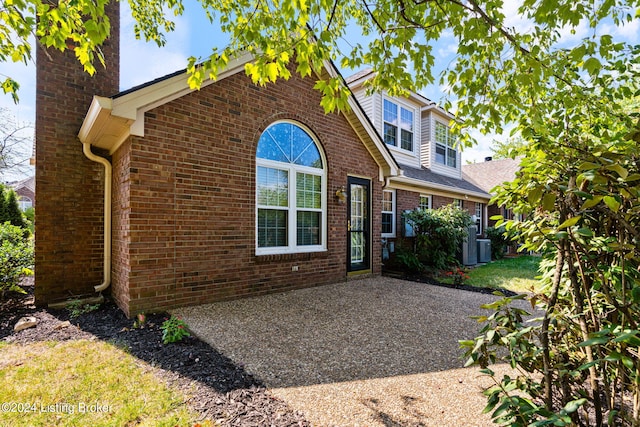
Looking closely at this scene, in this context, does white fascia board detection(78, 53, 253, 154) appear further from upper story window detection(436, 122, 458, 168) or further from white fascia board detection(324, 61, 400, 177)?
upper story window detection(436, 122, 458, 168)

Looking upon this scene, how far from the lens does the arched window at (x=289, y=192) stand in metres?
6.07

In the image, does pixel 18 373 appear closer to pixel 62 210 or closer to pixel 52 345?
pixel 52 345

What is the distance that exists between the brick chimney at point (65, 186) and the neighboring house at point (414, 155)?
6.78m

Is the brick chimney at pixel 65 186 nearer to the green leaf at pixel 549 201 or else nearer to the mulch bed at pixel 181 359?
the mulch bed at pixel 181 359

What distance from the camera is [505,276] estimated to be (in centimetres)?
920

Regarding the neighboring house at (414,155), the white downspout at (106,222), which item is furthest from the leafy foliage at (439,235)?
the white downspout at (106,222)

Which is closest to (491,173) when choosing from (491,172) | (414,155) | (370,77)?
(491,172)

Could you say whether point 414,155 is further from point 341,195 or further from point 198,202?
point 198,202

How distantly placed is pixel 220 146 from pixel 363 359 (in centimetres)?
413

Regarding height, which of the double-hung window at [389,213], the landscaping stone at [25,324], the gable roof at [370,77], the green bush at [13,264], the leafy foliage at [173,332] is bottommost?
the landscaping stone at [25,324]

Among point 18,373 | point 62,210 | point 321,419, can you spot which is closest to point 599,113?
point 321,419

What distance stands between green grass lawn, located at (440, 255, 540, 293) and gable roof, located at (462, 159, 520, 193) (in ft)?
26.3

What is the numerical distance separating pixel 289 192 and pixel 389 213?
490 cm

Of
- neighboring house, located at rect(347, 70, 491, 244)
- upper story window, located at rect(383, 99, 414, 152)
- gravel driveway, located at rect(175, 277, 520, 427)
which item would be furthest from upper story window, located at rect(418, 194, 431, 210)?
gravel driveway, located at rect(175, 277, 520, 427)
